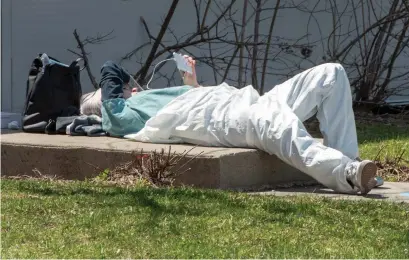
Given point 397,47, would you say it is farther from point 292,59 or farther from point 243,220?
point 243,220

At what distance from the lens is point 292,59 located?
38.7 feet

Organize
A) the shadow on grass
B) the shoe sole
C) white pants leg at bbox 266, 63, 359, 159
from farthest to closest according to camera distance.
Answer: the shadow on grass, white pants leg at bbox 266, 63, 359, 159, the shoe sole

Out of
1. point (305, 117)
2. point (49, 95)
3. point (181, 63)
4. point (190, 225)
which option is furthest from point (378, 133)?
point (190, 225)

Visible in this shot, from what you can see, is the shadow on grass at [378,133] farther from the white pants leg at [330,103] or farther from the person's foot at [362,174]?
the person's foot at [362,174]

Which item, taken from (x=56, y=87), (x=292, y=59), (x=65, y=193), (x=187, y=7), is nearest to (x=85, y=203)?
(x=65, y=193)

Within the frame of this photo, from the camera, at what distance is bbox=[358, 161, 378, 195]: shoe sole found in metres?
5.83

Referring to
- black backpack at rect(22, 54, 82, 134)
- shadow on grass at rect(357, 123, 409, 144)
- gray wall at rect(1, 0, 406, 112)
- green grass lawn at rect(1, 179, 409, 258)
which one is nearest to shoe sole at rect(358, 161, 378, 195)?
green grass lawn at rect(1, 179, 409, 258)

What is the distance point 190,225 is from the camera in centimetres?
479

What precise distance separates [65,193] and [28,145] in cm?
118

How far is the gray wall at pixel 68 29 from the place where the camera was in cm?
956

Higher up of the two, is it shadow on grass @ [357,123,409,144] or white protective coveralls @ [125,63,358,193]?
white protective coveralls @ [125,63,358,193]

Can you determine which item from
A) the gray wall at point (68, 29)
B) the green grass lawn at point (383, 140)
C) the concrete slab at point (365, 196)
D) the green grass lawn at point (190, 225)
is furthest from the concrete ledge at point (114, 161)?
the gray wall at point (68, 29)

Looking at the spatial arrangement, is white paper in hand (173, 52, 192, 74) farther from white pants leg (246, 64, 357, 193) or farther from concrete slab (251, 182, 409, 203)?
concrete slab (251, 182, 409, 203)

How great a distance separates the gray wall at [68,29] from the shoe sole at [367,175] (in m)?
4.72
